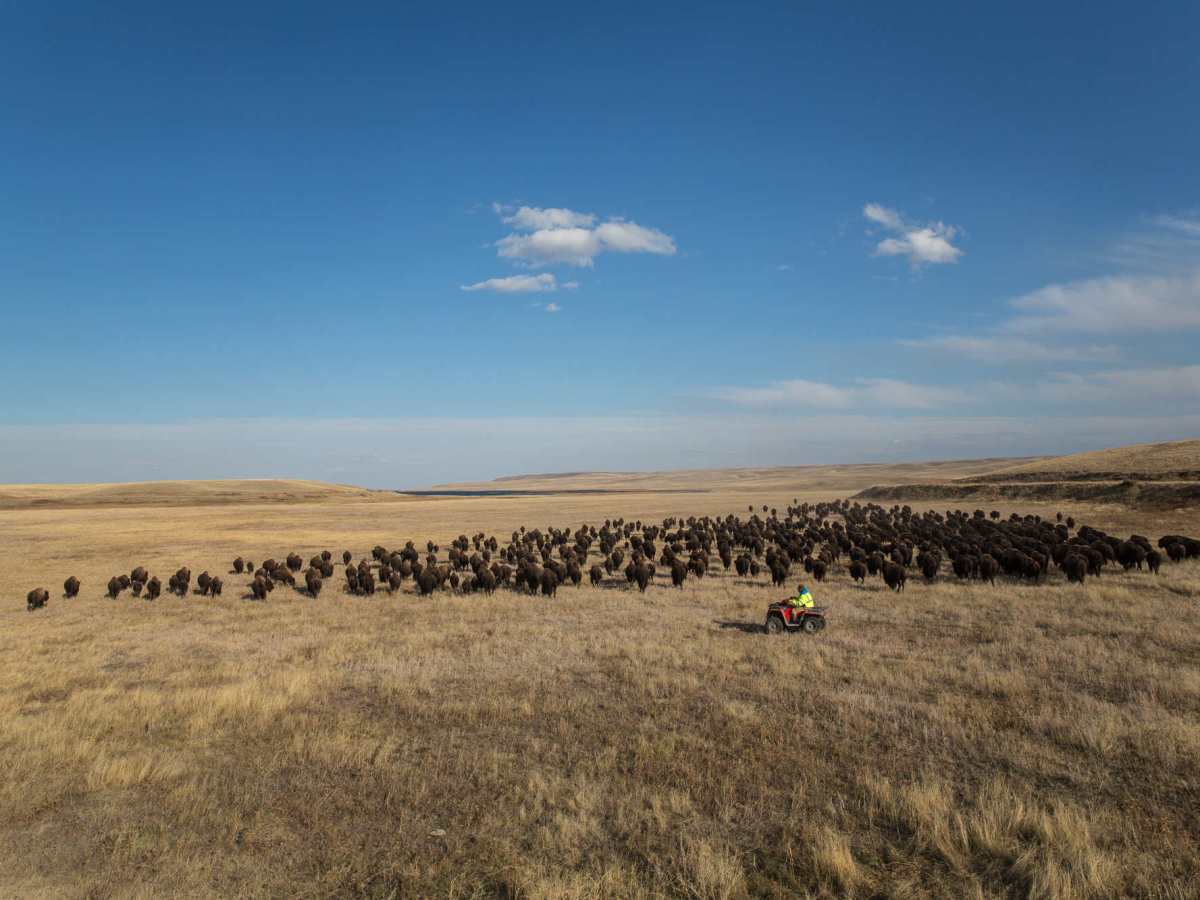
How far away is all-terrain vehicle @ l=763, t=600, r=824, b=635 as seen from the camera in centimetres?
1506

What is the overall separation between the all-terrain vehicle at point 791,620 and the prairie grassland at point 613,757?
1.71 ft

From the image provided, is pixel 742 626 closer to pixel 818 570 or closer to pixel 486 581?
pixel 818 570

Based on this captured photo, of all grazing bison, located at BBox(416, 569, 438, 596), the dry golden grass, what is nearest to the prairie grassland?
grazing bison, located at BBox(416, 569, 438, 596)

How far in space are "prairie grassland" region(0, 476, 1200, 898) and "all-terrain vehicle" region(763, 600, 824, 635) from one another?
1.71 ft

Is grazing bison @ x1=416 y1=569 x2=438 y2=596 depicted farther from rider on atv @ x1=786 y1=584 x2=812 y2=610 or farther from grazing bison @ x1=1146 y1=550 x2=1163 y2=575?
grazing bison @ x1=1146 y1=550 x2=1163 y2=575

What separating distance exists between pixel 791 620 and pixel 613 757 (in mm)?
7982

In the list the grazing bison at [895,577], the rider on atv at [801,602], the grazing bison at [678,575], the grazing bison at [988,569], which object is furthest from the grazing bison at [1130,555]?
the grazing bison at [678,575]

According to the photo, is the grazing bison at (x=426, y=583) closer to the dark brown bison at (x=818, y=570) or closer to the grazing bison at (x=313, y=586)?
the grazing bison at (x=313, y=586)

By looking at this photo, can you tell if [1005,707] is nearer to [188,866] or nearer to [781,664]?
[781,664]

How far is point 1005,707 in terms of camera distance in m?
9.85

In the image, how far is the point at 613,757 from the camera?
8.38m

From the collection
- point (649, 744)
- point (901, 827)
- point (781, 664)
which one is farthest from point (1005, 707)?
point (649, 744)

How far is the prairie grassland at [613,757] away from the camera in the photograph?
596cm

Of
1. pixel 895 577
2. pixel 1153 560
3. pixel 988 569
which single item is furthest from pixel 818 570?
pixel 1153 560
